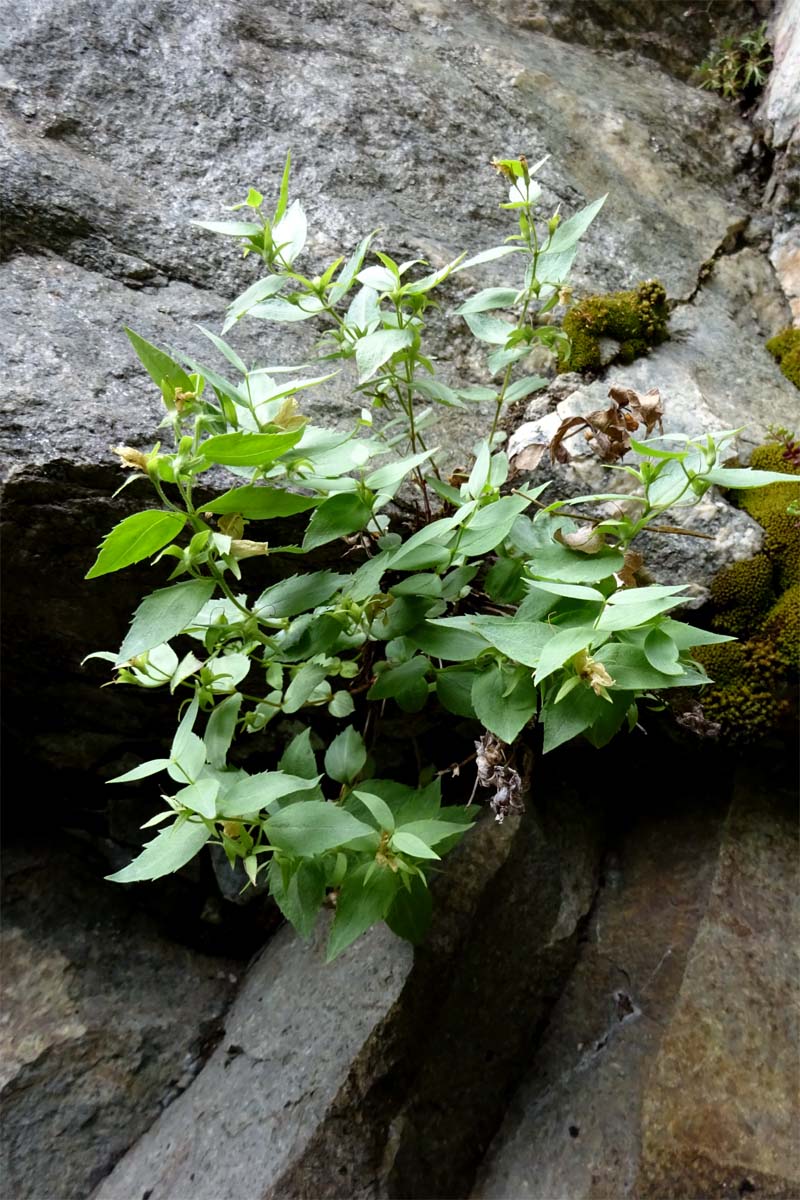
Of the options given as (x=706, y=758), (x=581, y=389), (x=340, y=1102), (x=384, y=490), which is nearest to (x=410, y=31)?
(x=581, y=389)

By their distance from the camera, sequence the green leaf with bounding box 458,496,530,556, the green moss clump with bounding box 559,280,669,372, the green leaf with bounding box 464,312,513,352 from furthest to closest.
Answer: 1. the green moss clump with bounding box 559,280,669,372
2. the green leaf with bounding box 464,312,513,352
3. the green leaf with bounding box 458,496,530,556

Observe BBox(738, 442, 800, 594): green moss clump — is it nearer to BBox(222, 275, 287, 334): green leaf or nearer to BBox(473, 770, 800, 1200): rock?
BBox(473, 770, 800, 1200): rock

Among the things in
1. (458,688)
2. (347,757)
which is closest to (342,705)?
(347,757)

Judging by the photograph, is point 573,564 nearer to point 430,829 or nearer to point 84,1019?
point 430,829

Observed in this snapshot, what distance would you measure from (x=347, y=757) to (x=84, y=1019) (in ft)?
3.39

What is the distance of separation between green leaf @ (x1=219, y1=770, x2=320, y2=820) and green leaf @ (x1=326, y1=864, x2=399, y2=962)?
222mm

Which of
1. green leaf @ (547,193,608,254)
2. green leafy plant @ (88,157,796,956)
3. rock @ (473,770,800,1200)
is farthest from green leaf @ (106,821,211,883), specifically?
rock @ (473,770,800,1200)

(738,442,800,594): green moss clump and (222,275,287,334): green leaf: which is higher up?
(222,275,287,334): green leaf

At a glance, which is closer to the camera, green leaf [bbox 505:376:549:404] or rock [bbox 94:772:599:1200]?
green leaf [bbox 505:376:549:404]

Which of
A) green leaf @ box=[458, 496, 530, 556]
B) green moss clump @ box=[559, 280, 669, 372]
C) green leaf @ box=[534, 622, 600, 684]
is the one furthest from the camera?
green moss clump @ box=[559, 280, 669, 372]

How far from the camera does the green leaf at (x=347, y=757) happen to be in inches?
53.0

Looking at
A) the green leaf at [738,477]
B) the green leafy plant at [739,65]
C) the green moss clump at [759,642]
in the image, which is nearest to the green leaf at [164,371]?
the green leaf at [738,477]

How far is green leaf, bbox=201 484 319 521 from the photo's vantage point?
0.95 m

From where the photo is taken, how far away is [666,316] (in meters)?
2.00
